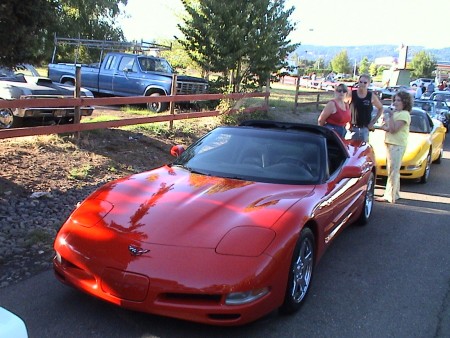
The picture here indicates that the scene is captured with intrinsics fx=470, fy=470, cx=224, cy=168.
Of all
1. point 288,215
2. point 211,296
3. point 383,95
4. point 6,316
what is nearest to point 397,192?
point 288,215

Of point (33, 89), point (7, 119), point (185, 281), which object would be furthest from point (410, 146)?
point (7, 119)

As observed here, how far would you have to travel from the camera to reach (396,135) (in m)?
7.28

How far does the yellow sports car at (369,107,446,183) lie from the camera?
8.69 meters

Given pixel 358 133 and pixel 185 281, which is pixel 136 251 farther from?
pixel 358 133

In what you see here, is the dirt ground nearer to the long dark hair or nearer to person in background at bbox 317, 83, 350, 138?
person in background at bbox 317, 83, 350, 138

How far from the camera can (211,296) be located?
3.04 meters

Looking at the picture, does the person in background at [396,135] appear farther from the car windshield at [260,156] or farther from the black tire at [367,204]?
the car windshield at [260,156]

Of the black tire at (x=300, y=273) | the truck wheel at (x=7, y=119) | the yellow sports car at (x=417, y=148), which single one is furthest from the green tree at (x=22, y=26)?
the yellow sports car at (x=417, y=148)

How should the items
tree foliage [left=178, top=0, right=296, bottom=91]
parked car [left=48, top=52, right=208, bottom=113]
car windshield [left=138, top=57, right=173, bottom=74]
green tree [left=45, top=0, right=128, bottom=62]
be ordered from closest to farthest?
tree foliage [left=178, top=0, right=296, bottom=91] < parked car [left=48, top=52, right=208, bottom=113] < car windshield [left=138, top=57, right=173, bottom=74] < green tree [left=45, top=0, right=128, bottom=62]

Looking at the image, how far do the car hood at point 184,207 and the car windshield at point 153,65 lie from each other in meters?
11.1

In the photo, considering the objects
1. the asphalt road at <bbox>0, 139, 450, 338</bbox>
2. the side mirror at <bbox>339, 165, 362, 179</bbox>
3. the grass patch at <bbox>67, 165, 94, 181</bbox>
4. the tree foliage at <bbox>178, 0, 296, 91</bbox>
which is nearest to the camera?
the asphalt road at <bbox>0, 139, 450, 338</bbox>

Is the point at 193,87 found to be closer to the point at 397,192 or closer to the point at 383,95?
the point at 397,192

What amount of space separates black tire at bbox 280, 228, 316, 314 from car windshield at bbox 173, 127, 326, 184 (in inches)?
29.8

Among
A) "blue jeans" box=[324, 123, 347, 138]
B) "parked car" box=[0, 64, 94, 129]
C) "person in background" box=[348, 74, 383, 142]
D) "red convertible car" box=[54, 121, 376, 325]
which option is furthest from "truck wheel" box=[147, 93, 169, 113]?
"red convertible car" box=[54, 121, 376, 325]
